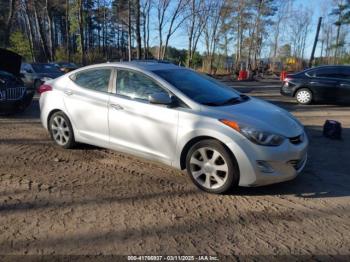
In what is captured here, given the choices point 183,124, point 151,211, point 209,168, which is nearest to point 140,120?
point 183,124

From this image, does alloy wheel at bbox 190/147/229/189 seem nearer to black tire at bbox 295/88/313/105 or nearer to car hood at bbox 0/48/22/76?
car hood at bbox 0/48/22/76

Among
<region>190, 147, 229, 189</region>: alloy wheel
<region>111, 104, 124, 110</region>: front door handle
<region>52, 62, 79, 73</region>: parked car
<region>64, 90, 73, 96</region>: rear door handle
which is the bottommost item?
<region>190, 147, 229, 189</region>: alloy wheel

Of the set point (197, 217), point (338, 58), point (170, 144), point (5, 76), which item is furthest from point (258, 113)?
point (338, 58)

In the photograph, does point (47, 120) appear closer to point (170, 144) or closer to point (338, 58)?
point (170, 144)

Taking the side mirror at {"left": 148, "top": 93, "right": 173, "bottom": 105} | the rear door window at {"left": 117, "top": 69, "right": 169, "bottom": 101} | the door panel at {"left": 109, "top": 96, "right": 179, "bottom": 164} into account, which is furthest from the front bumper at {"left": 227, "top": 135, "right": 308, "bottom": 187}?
the rear door window at {"left": 117, "top": 69, "right": 169, "bottom": 101}

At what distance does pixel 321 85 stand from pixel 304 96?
69 cm

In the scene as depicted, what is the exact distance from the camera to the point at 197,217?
4066mm

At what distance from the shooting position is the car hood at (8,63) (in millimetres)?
10453

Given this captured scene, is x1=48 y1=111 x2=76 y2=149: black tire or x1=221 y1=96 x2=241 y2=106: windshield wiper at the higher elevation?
x1=221 y1=96 x2=241 y2=106: windshield wiper

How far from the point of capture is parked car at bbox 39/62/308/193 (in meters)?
4.52

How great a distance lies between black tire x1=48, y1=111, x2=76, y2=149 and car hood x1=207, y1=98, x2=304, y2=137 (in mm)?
2665

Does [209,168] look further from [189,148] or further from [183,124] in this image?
[183,124]

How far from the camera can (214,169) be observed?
467 centimetres

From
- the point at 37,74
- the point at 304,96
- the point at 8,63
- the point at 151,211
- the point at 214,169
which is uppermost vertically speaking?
the point at 8,63
